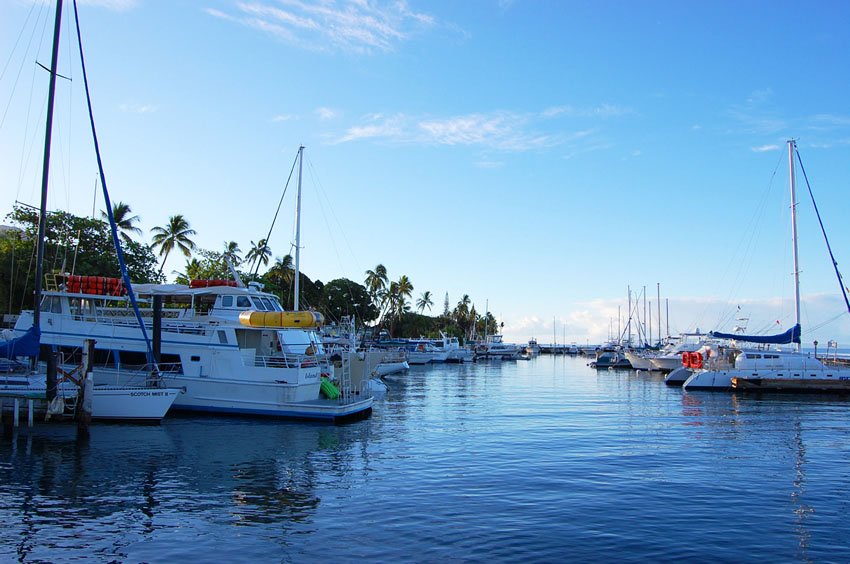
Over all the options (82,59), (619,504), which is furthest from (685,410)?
(82,59)

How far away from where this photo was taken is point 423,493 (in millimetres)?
14922

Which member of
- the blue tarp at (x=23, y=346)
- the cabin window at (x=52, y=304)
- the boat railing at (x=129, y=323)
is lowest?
the blue tarp at (x=23, y=346)

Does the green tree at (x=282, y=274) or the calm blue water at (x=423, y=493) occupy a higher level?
the green tree at (x=282, y=274)

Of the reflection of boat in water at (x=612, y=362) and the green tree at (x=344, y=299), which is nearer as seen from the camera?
the reflection of boat in water at (x=612, y=362)

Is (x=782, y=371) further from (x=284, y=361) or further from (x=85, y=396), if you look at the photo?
(x=85, y=396)

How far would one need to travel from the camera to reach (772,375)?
151ft

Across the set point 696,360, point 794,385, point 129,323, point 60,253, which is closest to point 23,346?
point 129,323

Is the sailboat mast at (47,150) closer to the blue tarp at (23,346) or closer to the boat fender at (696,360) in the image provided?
the blue tarp at (23,346)

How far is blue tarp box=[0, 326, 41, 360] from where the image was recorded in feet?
71.8

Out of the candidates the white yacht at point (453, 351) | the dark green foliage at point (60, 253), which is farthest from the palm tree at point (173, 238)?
the white yacht at point (453, 351)

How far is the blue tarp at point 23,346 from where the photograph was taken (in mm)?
→ 21875

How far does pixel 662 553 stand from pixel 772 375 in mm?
40666

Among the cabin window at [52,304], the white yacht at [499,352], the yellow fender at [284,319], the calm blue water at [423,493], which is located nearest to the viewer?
the calm blue water at [423,493]

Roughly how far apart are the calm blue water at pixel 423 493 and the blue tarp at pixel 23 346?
105 inches
